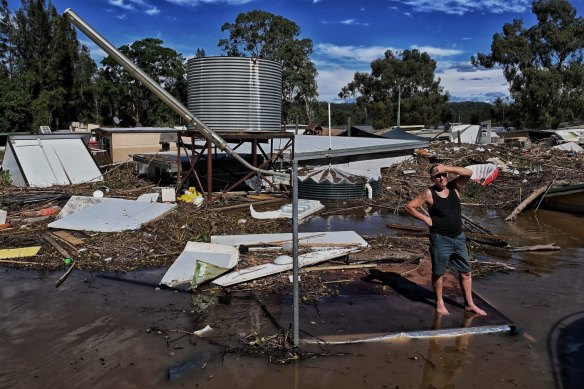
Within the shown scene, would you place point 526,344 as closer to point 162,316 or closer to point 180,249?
point 162,316

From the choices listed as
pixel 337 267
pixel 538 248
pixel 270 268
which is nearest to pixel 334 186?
pixel 538 248

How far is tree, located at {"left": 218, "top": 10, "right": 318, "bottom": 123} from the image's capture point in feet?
165

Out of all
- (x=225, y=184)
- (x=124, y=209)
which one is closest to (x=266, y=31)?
(x=225, y=184)

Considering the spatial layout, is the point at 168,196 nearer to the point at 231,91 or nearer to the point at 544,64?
the point at 231,91

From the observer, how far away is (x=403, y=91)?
210ft

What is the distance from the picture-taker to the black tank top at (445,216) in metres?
Result: 5.44

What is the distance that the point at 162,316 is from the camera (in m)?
5.83

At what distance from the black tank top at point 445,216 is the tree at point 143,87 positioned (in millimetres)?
50629

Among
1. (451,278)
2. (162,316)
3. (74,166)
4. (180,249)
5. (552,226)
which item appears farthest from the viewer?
(74,166)

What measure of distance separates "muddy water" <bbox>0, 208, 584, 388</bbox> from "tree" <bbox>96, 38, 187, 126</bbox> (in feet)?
160

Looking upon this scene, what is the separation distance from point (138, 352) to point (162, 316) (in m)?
0.93

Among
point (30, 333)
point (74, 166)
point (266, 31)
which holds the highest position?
point (266, 31)

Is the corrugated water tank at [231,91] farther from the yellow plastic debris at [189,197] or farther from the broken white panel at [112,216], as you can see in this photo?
the broken white panel at [112,216]

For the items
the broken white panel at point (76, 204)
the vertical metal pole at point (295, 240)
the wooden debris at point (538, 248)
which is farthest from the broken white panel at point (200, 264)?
the wooden debris at point (538, 248)
